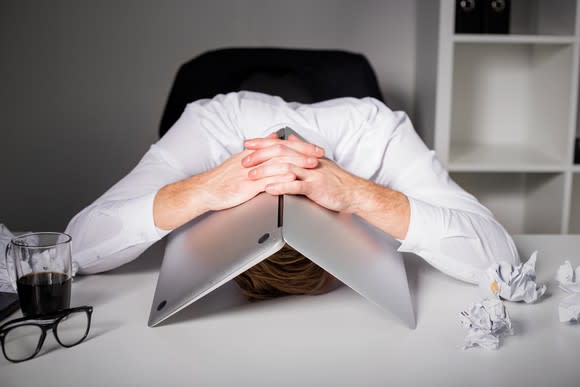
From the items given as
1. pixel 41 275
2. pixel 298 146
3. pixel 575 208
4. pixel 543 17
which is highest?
pixel 543 17

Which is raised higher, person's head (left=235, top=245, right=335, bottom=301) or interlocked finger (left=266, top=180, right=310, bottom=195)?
interlocked finger (left=266, top=180, right=310, bottom=195)

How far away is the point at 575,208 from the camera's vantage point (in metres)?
2.62

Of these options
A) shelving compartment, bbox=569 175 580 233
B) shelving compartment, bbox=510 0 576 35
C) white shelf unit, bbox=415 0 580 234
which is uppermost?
shelving compartment, bbox=510 0 576 35

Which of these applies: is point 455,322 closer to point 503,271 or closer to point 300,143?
point 503,271

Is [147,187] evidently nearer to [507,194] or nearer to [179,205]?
[179,205]

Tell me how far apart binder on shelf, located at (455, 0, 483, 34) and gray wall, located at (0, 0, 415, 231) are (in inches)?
12.9

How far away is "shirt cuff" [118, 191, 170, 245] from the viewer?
113 cm

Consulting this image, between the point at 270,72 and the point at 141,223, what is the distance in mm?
954

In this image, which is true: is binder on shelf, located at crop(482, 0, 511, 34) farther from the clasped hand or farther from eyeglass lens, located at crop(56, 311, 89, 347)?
eyeglass lens, located at crop(56, 311, 89, 347)

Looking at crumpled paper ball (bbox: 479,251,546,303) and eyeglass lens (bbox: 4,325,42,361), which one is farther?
crumpled paper ball (bbox: 479,251,546,303)

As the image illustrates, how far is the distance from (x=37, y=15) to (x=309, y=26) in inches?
43.4

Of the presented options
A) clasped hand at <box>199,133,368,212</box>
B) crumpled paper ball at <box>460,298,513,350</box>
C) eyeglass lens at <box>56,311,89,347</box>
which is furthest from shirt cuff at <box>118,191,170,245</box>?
crumpled paper ball at <box>460,298,513,350</box>

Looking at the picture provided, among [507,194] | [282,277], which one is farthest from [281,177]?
[507,194]

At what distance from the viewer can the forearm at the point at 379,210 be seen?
1089 millimetres
